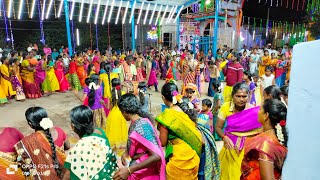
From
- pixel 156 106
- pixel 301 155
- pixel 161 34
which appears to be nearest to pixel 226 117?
pixel 301 155

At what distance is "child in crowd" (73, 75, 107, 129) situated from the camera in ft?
14.7

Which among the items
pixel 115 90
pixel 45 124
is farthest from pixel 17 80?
pixel 45 124

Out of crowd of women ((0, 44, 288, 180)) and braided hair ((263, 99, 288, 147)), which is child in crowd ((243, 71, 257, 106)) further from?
braided hair ((263, 99, 288, 147))

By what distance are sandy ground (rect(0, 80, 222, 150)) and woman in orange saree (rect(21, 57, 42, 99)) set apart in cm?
26

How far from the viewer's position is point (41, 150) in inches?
82.4

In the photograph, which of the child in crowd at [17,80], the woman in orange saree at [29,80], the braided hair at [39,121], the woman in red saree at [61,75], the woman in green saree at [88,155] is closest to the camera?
the woman in green saree at [88,155]

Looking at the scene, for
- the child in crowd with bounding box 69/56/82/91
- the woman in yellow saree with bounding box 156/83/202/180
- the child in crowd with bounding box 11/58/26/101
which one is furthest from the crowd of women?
the child in crowd with bounding box 69/56/82/91

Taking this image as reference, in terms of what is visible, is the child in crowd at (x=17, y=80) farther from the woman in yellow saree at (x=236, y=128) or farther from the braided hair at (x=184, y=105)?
the woman in yellow saree at (x=236, y=128)

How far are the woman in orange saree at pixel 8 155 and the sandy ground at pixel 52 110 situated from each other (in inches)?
109

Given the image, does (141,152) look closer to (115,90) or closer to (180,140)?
(180,140)

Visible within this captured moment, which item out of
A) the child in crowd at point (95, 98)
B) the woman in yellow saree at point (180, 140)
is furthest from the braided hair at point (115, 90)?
the woman in yellow saree at point (180, 140)

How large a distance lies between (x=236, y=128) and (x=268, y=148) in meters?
1.05

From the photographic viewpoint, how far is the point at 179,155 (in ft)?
7.91

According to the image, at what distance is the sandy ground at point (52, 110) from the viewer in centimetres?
572
